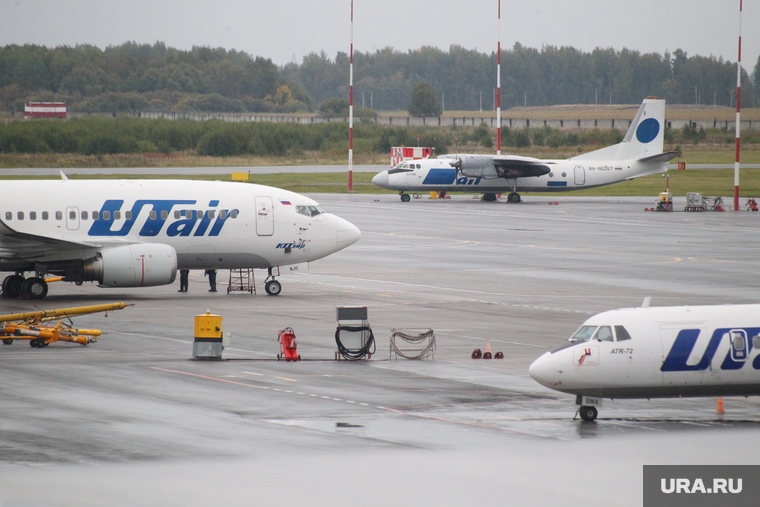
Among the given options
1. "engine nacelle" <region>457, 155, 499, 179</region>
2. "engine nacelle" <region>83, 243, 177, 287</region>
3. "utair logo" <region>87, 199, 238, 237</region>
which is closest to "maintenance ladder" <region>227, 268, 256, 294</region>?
"utair logo" <region>87, 199, 238, 237</region>

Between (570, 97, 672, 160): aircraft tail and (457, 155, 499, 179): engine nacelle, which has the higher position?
(570, 97, 672, 160): aircraft tail

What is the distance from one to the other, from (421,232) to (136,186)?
25074 millimetres

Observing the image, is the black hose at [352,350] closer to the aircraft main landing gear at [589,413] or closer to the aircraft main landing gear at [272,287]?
the aircraft main landing gear at [589,413]

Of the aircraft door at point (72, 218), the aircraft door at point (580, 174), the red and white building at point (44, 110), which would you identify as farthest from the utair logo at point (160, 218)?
the red and white building at point (44, 110)

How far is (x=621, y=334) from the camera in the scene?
19484mm

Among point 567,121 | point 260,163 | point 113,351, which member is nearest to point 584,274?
point 113,351

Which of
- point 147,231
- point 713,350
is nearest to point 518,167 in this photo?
point 147,231

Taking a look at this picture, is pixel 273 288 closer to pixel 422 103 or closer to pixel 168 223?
pixel 168 223

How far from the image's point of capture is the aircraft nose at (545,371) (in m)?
19.5

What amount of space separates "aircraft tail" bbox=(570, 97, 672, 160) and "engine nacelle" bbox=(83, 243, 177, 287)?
52064 millimetres

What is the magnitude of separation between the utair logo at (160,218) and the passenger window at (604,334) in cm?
1974

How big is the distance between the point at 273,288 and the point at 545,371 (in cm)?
1962

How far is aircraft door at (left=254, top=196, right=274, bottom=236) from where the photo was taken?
3669 centimetres

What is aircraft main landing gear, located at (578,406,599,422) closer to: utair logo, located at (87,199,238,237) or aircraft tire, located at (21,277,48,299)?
utair logo, located at (87,199,238,237)
